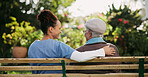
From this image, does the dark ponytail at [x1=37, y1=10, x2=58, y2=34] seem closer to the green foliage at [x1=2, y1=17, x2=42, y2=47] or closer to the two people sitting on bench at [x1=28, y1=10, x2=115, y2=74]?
the two people sitting on bench at [x1=28, y1=10, x2=115, y2=74]

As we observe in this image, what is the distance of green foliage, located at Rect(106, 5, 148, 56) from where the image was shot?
6223mm

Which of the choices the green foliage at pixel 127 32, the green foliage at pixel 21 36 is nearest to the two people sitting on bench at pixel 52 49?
the green foliage at pixel 127 32

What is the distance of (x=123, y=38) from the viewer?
6695mm

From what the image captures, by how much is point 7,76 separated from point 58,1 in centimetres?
803

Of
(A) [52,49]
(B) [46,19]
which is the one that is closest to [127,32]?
(B) [46,19]

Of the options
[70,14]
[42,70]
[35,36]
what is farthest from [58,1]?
[42,70]

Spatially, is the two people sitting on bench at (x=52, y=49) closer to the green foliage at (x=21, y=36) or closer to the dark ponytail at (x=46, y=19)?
the dark ponytail at (x=46, y=19)

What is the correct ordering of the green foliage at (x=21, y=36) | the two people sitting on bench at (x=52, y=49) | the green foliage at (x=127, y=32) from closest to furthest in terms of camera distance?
the two people sitting on bench at (x=52, y=49)
the green foliage at (x=127, y=32)
the green foliage at (x=21, y=36)

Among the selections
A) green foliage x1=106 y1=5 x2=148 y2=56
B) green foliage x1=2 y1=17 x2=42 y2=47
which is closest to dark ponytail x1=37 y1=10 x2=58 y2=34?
green foliage x1=106 y1=5 x2=148 y2=56

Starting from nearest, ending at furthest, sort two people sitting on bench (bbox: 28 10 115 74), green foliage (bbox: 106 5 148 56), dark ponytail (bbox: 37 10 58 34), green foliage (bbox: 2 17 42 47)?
two people sitting on bench (bbox: 28 10 115 74) < dark ponytail (bbox: 37 10 58 34) < green foliage (bbox: 106 5 148 56) < green foliage (bbox: 2 17 42 47)

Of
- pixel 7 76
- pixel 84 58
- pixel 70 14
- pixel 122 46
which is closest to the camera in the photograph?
pixel 84 58

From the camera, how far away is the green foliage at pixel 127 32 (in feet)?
20.4

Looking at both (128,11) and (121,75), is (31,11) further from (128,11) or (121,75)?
(121,75)

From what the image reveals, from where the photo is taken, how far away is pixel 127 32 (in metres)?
6.70
